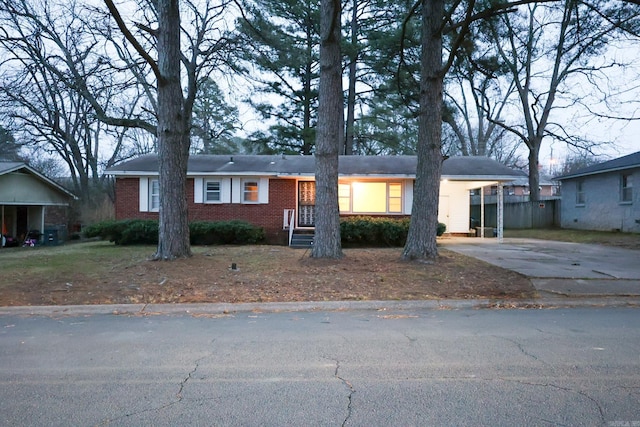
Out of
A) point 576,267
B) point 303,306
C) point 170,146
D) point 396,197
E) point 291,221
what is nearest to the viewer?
point 303,306

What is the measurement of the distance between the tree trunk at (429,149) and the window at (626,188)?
56.2 ft

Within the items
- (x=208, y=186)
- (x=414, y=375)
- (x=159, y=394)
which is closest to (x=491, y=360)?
(x=414, y=375)

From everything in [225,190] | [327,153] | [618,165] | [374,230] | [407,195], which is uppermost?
[618,165]

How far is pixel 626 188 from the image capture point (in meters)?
22.9

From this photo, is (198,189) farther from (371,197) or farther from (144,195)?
(371,197)

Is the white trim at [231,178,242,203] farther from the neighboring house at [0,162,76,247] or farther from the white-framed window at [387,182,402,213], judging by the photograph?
the neighboring house at [0,162,76,247]

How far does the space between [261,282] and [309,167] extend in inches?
473

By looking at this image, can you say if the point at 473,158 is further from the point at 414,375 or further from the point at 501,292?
the point at 414,375

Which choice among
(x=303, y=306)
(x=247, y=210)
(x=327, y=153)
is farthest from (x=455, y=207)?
(x=303, y=306)

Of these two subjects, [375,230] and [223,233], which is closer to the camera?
[375,230]

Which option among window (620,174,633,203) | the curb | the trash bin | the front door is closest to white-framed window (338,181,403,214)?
the front door

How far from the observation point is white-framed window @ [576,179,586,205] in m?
26.4

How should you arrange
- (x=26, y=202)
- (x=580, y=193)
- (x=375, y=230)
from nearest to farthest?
(x=375, y=230)
(x=26, y=202)
(x=580, y=193)

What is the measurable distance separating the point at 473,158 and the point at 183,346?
65.8 feet
